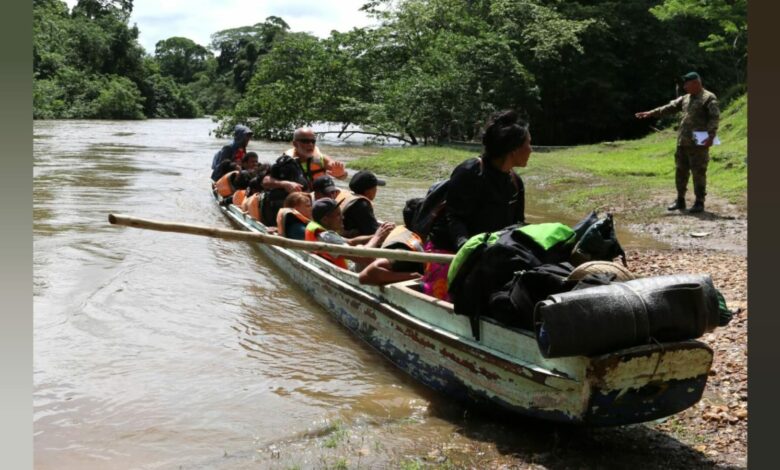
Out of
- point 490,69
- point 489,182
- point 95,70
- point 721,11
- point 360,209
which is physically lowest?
point 360,209

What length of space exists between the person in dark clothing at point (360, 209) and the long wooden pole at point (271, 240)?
1.50 m

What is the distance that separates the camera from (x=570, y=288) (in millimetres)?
3705

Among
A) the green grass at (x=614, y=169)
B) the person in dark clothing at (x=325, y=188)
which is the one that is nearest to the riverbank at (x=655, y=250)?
the green grass at (x=614, y=169)

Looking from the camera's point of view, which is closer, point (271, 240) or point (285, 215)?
point (271, 240)

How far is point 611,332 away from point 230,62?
93.6m

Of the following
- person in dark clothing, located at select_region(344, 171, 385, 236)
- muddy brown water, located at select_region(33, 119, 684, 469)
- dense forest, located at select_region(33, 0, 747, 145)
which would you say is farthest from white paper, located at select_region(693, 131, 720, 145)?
dense forest, located at select_region(33, 0, 747, 145)

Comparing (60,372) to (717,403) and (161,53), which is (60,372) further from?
(161,53)

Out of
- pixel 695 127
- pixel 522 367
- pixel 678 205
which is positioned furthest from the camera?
pixel 678 205

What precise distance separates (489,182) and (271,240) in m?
1.70

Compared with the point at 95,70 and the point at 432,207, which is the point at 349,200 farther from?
the point at 95,70

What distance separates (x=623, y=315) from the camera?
331cm

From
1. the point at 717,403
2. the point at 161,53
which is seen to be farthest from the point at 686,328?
the point at 161,53

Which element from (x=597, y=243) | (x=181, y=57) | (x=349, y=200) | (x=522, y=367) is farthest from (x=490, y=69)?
(x=181, y=57)

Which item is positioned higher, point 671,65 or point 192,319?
point 671,65
